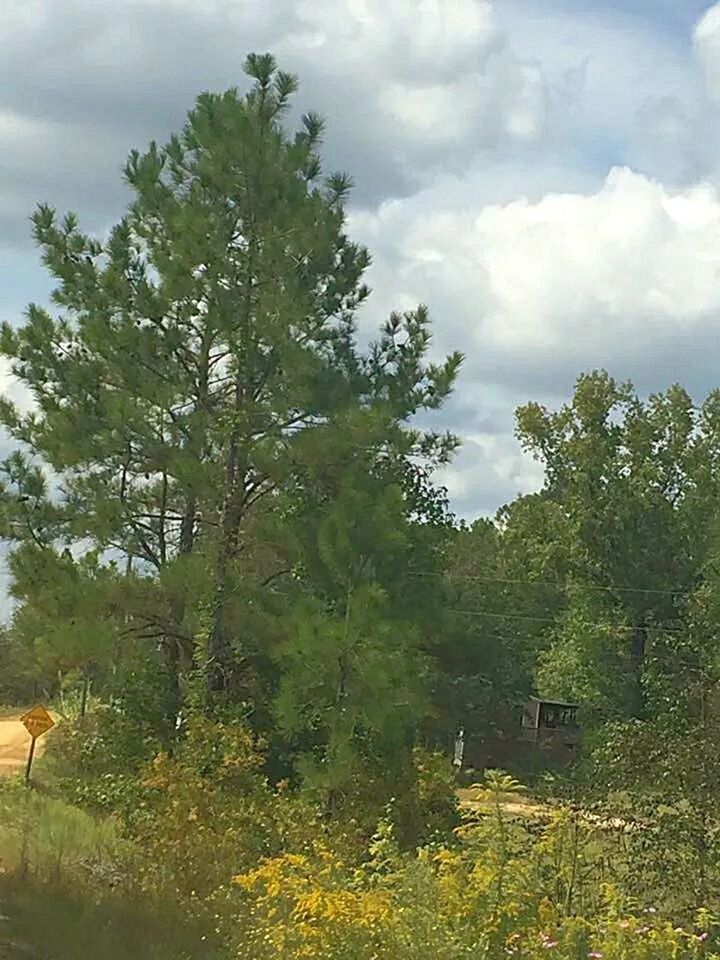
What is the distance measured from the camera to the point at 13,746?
35.3 meters

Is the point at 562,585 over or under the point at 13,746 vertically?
over

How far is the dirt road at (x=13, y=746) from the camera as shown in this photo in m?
27.7

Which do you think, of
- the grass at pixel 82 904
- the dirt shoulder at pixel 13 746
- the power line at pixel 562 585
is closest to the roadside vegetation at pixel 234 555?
the grass at pixel 82 904

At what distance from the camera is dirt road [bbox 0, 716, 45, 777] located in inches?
1089

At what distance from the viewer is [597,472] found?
45.9m

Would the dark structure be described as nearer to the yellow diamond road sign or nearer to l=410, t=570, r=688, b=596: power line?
l=410, t=570, r=688, b=596: power line

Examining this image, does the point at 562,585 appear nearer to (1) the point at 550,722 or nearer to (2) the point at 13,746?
(1) the point at 550,722

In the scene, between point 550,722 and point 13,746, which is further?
point 550,722

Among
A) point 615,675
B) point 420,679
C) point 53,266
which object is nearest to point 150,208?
point 53,266

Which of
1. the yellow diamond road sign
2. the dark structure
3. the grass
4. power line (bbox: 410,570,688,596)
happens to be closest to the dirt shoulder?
the yellow diamond road sign

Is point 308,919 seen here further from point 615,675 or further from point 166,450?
point 615,675

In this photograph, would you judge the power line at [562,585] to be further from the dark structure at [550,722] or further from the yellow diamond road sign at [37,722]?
the yellow diamond road sign at [37,722]

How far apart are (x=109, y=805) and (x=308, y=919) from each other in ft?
29.4

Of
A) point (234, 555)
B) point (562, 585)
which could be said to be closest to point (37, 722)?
point (234, 555)
